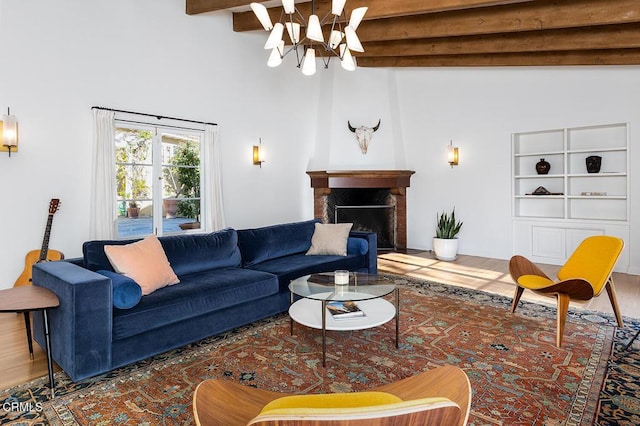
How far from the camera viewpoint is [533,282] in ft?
11.1

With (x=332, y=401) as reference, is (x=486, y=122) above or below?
above

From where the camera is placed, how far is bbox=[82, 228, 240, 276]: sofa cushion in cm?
313

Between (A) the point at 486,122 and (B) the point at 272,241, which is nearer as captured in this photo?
(B) the point at 272,241

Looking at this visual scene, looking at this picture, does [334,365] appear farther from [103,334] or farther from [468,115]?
[468,115]

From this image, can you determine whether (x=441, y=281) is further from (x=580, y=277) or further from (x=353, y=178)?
(x=353, y=178)

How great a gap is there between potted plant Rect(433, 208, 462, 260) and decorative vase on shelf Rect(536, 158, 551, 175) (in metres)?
1.48

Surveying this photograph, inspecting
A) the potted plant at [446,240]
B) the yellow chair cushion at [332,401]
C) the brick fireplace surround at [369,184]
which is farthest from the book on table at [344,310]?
the brick fireplace surround at [369,184]

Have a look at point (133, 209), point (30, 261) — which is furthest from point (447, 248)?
point (30, 261)

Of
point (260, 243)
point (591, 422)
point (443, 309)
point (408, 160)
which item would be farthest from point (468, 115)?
point (591, 422)

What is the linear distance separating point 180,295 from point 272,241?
5.19ft

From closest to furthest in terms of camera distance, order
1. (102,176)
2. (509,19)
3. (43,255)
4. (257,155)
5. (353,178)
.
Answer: (43,255), (509,19), (102,176), (257,155), (353,178)

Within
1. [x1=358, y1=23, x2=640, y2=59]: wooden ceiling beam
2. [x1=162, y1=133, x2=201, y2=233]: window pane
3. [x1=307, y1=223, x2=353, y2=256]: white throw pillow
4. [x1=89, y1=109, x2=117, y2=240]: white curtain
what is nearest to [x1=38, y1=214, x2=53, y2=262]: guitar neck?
[x1=89, y1=109, x2=117, y2=240]: white curtain

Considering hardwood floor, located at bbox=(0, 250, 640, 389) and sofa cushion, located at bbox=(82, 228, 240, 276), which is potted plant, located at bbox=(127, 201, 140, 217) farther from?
hardwood floor, located at bbox=(0, 250, 640, 389)

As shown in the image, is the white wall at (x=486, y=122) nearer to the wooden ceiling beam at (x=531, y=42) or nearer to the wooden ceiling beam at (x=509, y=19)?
the wooden ceiling beam at (x=531, y=42)
